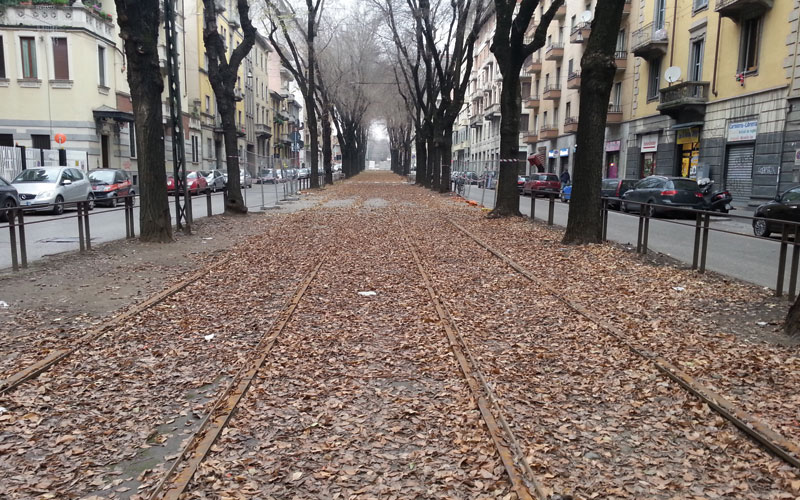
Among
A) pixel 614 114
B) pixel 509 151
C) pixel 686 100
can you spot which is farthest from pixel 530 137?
pixel 509 151

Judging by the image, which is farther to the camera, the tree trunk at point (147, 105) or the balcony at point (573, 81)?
the balcony at point (573, 81)

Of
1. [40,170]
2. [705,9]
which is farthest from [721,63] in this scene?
[40,170]

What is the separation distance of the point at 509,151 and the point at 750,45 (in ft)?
46.6

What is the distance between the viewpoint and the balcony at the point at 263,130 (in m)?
69.2

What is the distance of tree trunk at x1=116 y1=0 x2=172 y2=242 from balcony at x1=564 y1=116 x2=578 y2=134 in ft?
115

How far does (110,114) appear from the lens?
33.7 metres

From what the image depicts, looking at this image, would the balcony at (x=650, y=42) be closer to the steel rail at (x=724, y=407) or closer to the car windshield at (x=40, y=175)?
the car windshield at (x=40, y=175)

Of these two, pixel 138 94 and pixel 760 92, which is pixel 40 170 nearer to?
pixel 138 94

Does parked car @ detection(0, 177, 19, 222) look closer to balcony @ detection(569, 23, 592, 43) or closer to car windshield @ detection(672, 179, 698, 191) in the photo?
car windshield @ detection(672, 179, 698, 191)

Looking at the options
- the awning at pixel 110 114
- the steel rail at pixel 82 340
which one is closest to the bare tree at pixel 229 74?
the steel rail at pixel 82 340

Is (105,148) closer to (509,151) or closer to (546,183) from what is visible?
(546,183)

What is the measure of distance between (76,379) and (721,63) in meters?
29.2

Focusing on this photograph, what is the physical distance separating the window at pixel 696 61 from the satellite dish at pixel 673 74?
83 cm

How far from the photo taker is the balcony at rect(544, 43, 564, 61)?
4706 centimetres
